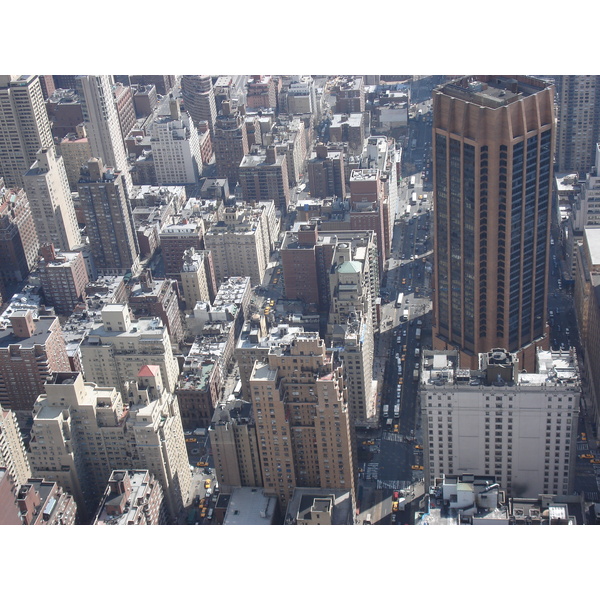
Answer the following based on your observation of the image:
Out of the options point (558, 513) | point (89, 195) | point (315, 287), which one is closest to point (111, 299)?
point (89, 195)

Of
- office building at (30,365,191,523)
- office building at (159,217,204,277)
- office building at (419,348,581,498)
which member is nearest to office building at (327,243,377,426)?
office building at (419,348,581,498)

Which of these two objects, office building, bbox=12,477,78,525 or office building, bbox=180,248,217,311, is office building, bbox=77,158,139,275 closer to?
office building, bbox=180,248,217,311

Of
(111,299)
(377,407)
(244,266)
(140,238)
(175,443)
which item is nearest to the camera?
(175,443)

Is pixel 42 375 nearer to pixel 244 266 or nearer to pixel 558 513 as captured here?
pixel 244 266

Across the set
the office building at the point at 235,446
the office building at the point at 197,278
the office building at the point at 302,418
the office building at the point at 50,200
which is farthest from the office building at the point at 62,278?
the office building at the point at 302,418

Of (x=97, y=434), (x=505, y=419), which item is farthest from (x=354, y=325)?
(x=97, y=434)

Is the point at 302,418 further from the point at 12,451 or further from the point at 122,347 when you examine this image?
the point at 122,347
